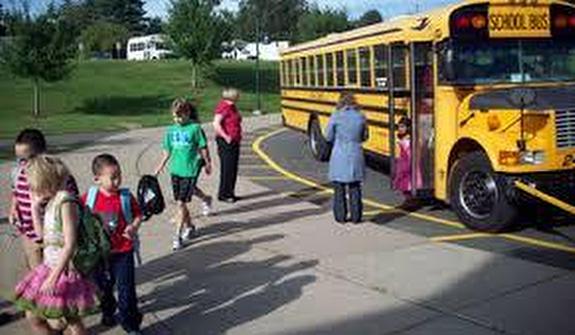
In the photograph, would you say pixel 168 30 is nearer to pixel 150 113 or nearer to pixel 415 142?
pixel 150 113

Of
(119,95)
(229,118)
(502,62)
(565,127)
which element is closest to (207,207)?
(229,118)

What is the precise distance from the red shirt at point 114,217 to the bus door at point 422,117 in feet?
16.7

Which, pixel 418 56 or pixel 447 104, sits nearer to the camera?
pixel 447 104

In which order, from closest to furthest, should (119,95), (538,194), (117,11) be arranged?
(538,194), (119,95), (117,11)

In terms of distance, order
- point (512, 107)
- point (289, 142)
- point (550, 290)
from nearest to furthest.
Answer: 1. point (550, 290)
2. point (512, 107)
3. point (289, 142)

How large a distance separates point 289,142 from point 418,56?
37.6 feet

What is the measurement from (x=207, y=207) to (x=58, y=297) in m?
5.95

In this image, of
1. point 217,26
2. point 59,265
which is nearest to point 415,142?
point 59,265

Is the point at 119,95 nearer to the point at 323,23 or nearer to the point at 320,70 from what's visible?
the point at 323,23

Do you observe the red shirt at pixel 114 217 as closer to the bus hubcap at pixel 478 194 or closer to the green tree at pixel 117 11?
the bus hubcap at pixel 478 194

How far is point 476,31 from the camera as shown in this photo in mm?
9914

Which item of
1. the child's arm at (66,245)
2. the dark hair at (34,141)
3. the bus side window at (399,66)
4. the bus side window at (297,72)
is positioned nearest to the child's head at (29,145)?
the dark hair at (34,141)

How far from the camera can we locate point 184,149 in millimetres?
9258

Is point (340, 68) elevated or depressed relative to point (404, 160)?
elevated
